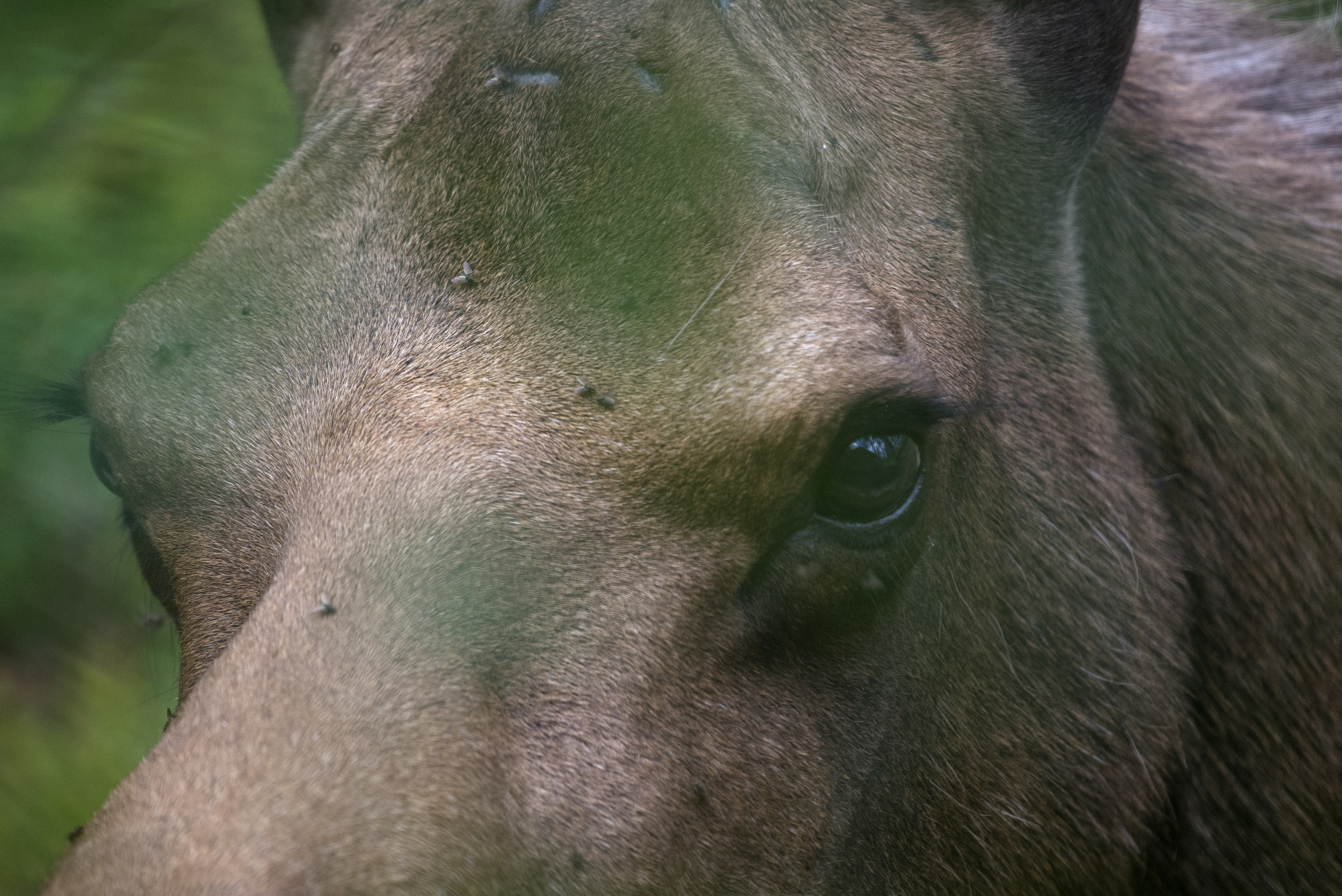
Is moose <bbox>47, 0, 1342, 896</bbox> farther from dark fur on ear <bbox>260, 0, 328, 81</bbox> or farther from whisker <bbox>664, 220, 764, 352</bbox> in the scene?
dark fur on ear <bbox>260, 0, 328, 81</bbox>

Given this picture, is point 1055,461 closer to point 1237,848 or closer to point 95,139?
point 1237,848

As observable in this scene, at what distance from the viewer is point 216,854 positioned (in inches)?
72.5

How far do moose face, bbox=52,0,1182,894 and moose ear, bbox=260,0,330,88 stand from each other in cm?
88

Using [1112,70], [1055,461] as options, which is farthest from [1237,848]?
[1112,70]

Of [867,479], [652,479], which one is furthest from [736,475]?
[867,479]

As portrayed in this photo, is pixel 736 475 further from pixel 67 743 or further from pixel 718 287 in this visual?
pixel 67 743

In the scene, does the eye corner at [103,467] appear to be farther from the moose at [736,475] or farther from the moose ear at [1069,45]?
the moose ear at [1069,45]

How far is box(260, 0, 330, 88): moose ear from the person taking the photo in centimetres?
372

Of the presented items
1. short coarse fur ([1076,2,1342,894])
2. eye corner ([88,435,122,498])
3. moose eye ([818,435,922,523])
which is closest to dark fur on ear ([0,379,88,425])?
eye corner ([88,435,122,498])

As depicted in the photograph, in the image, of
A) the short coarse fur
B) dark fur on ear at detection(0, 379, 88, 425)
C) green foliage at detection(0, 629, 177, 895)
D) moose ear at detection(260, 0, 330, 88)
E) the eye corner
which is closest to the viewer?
the eye corner

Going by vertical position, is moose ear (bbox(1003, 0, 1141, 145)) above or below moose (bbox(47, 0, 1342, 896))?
above

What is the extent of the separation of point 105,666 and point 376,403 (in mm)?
4310

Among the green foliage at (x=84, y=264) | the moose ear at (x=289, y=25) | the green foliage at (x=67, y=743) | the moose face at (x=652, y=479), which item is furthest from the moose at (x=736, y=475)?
the green foliage at (x=67, y=743)

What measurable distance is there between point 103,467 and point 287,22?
1.62m
